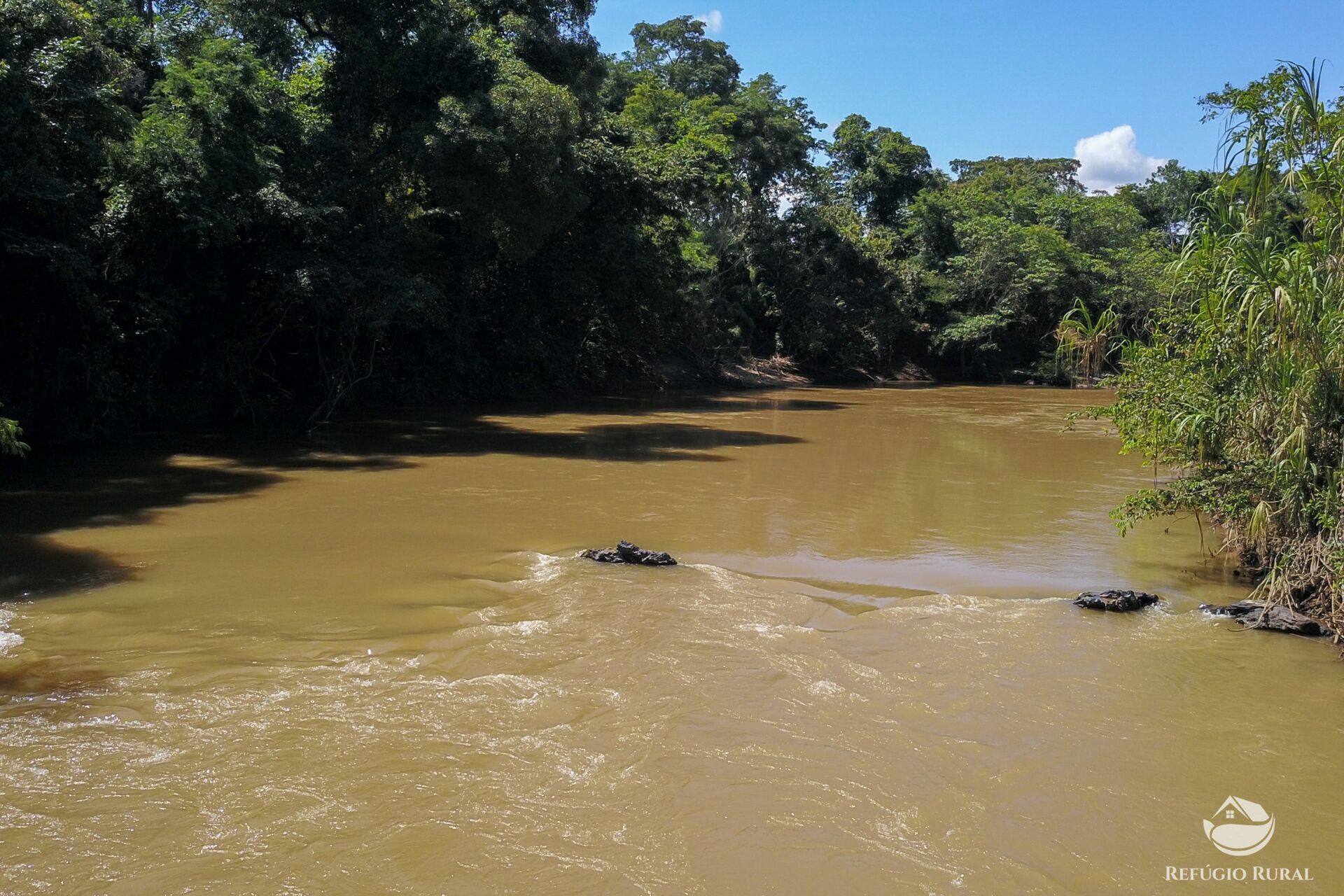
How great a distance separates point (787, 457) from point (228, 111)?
900cm

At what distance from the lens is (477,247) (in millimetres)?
19688

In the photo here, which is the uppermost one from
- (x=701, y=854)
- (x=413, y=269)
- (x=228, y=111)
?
(x=228, y=111)

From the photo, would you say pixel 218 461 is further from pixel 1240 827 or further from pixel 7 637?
pixel 1240 827

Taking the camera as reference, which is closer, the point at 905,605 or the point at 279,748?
the point at 279,748

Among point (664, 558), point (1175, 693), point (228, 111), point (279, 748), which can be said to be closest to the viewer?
point (279, 748)

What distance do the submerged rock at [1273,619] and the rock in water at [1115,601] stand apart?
44 cm

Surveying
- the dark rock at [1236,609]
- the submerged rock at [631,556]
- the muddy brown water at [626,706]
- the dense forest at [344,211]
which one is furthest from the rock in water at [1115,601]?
the submerged rock at [631,556]

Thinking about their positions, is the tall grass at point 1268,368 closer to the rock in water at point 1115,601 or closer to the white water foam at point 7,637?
the rock in water at point 1115,601

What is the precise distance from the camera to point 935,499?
10.9m

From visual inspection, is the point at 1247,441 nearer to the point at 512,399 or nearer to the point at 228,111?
the point at 228,111

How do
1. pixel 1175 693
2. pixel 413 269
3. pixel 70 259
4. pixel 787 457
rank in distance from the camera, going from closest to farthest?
1. pixel 1175 693
2. pixel 70 259
3. pixel 787 457
4. pixel 413 269

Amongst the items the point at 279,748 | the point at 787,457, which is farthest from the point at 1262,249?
the point at 787,457

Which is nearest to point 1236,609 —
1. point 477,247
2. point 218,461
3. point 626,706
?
point 626,706

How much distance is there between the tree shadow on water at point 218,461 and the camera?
7.43m
